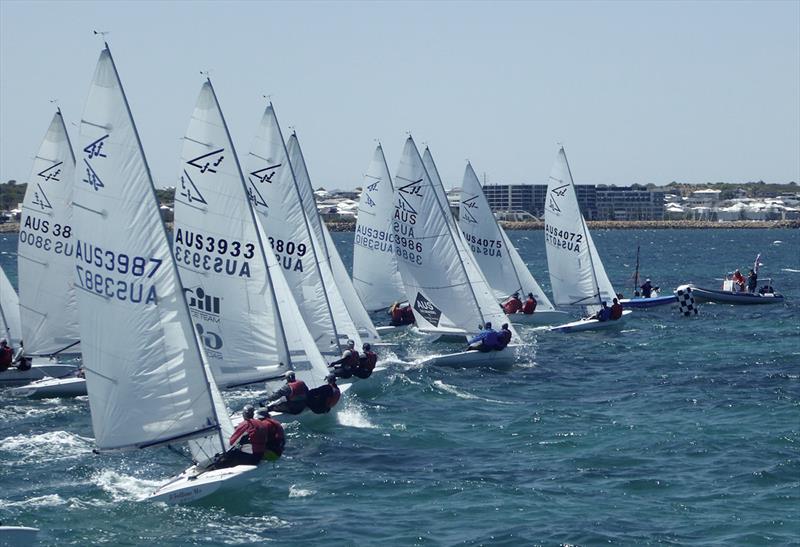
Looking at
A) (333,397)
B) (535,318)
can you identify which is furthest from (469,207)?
(333,397)

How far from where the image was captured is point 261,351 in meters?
25.8

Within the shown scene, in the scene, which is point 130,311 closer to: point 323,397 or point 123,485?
point 123,485

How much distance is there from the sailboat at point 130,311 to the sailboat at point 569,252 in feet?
95.7

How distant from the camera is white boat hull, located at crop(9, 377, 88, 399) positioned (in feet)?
100

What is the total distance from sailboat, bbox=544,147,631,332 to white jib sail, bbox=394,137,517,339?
9878mm

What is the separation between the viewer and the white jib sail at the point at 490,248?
4806 centimetres

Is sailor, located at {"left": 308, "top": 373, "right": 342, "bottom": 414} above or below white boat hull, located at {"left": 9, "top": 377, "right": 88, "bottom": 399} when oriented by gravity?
above

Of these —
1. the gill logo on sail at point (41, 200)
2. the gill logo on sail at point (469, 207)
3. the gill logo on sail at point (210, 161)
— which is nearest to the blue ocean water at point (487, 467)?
the gill logo on sail at point (41, 200)

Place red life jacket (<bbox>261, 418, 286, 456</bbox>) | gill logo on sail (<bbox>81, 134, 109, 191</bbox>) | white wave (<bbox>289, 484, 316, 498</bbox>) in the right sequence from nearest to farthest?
gill logo on sail (<bbox>81, 134, 109, 191</bbox>)
red life jacket (<bbox>261, 418, 286, 456</bbox>)
white wave (<bbox>289, 484, 316, 498</bbox>)

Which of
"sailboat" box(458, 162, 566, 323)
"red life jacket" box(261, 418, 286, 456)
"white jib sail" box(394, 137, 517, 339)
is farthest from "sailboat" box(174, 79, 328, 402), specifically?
"sailboat" box(458, 162, 566, 323)

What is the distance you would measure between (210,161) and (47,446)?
261 inches

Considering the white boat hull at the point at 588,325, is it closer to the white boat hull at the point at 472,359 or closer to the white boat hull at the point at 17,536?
Result: the white boat hull at the point at 472,359

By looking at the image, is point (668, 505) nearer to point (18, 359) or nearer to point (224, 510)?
point (224, 510)

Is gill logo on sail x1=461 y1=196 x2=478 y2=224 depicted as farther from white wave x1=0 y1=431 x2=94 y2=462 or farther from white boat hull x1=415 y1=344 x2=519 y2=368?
white wave x1=0 y1=431 x2=94 y2=462
